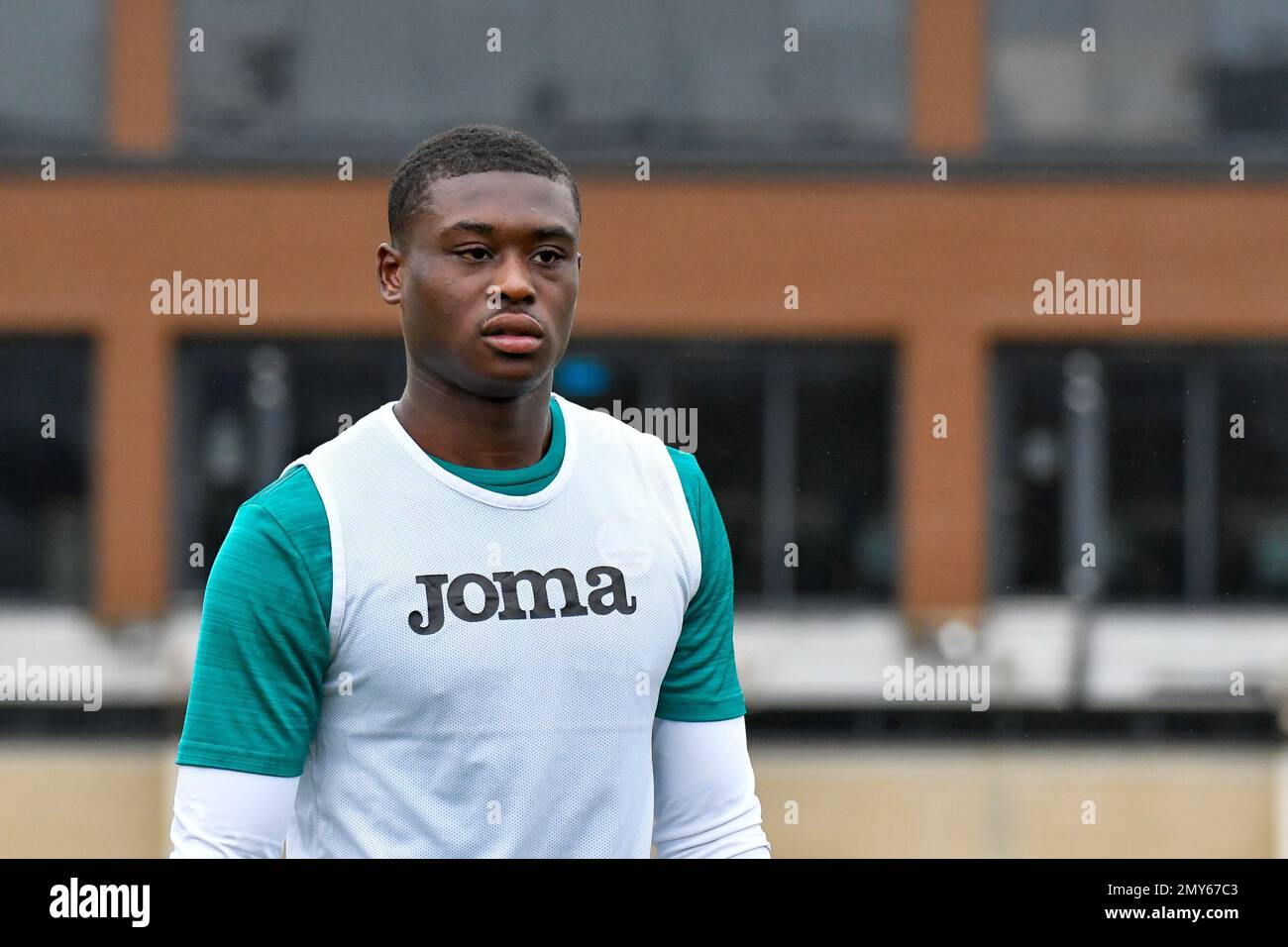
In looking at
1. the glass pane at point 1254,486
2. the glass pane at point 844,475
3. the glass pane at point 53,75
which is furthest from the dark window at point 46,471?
the glass pane at point 1254,486

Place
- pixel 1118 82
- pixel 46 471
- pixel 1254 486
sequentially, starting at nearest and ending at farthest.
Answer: pixel 1254 486
pixel 1118 82
pixel 46 471

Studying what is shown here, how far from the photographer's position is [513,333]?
1885 millimetres

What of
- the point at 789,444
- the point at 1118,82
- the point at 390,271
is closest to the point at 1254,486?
the point at 1118,82

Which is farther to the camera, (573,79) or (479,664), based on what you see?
(573,79)

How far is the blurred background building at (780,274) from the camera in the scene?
45.9 feet

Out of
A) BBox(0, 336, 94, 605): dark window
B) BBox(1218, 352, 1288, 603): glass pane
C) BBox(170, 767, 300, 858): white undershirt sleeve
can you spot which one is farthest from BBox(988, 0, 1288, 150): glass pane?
BBox(170, 767, 300, 858): white undershirt sleeve

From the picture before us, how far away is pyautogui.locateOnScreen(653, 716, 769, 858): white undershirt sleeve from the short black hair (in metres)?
0.66

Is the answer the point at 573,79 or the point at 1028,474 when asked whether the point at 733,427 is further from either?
the point at 573,79

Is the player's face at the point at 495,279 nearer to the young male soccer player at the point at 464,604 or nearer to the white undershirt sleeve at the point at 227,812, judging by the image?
the young male soccer player at the point at 464,604

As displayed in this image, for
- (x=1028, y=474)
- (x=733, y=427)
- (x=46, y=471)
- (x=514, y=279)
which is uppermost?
(x=733, y=427)

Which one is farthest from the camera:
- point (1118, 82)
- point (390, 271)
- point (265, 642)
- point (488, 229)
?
point (1118, 82)

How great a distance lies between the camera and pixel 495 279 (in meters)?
1.88

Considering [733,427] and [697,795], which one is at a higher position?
[733,427]

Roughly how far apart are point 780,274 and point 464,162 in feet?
40.2
